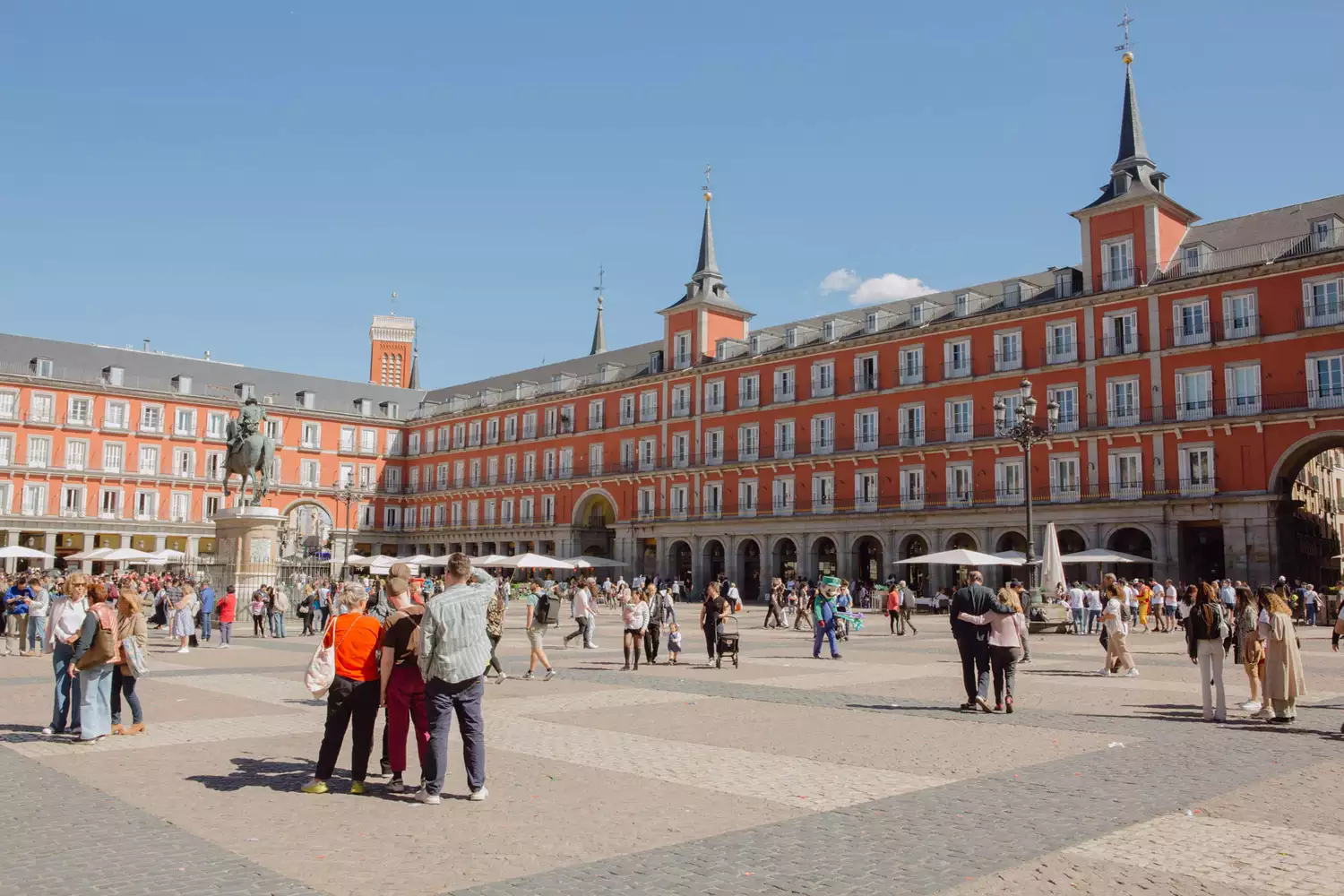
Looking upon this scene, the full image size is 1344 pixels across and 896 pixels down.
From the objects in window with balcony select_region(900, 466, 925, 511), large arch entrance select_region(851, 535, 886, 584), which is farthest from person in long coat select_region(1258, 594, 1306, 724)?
large arch entrance select_region(851, 535, 886, 584)

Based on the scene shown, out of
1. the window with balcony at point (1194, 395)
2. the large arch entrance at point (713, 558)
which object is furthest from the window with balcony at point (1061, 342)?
the large arch entrance at point (713, 558)

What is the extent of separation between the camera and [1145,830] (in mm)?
6305

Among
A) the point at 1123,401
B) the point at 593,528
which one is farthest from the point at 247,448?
the point at 593,528

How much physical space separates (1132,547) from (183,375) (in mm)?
56854

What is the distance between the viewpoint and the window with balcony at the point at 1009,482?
139ft

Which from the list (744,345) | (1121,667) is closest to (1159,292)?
(744,345)

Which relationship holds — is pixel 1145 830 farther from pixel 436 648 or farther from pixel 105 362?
pixel 105 362

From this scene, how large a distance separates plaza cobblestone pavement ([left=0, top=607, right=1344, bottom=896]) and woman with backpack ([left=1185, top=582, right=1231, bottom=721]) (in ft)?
0.90

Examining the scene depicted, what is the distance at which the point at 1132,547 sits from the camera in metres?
40.1

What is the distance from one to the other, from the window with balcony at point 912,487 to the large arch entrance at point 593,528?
67.4 ft

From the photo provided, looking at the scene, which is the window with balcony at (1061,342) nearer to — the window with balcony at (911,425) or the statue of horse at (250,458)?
the window with balcony at (911,425)

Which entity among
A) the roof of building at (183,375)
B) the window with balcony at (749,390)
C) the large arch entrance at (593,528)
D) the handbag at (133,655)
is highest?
the roof of building at (183,375)

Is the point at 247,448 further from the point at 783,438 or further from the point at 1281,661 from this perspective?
the point at 783,438

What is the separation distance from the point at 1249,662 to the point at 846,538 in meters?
36.4
